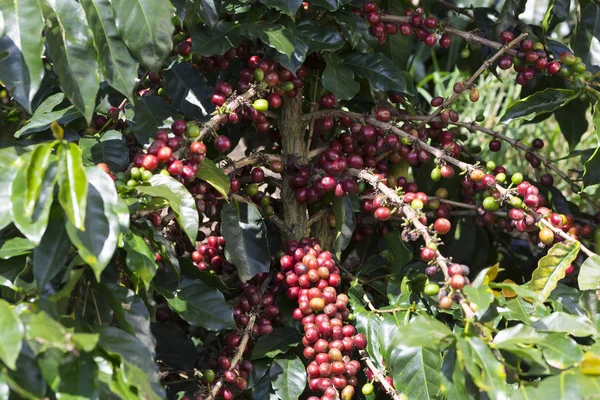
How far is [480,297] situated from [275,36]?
59 centimetres

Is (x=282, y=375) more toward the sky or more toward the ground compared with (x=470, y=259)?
more toward the sky

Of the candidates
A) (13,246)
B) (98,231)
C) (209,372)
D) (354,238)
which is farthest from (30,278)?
(354,238)

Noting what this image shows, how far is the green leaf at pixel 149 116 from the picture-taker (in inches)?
51.1

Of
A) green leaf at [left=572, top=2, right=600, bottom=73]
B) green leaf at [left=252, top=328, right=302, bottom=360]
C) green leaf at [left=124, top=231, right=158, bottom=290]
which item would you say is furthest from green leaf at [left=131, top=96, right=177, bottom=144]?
green leaf at [left=572, top=2, right=600, bottom=73]

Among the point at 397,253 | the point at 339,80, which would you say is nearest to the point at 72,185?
the point at 339,80

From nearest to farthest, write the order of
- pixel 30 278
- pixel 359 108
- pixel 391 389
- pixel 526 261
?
pixel 30 278, pixel 391 389, pixel 359 108, pixel 526 261

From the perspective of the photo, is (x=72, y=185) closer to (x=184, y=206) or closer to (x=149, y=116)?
(x=184, y=206)

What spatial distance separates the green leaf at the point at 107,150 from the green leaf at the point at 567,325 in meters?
0.76

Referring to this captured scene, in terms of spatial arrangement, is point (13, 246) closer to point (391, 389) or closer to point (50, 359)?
point (50, 359)

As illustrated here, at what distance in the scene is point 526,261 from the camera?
6.27ft

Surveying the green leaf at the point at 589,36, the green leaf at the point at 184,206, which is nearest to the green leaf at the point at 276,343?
the green leaf at the point at 184,206

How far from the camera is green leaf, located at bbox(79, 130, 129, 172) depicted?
50.5 inches

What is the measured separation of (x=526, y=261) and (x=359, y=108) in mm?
664

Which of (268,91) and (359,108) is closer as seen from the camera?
(268,91)
